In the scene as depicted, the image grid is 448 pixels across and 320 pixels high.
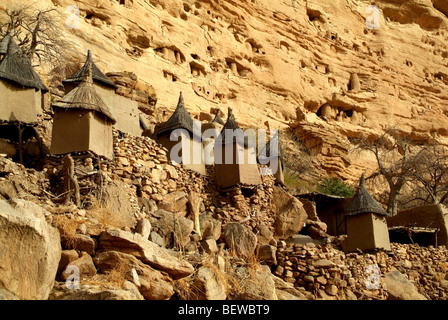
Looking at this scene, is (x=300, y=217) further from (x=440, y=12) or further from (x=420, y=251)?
(x=440, y=12)

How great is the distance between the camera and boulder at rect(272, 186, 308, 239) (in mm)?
13656

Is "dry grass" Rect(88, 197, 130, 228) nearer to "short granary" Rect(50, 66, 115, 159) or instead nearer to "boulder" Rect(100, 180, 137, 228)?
"boulder" Rect(100, 180, 137, 228)

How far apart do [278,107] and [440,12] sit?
20332mm

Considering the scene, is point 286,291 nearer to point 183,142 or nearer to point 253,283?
point 253,283

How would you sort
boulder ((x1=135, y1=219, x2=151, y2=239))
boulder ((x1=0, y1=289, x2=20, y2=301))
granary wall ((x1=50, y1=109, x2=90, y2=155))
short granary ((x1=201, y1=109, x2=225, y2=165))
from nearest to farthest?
boulder ((x1=0, y1=289, x2=20, y2=301))
boulder ((x1=135, y1=219, x2=151, y2=239))
granary wall ((x1=50, y1=109, x2=90, y2=155))
short granary ((x1=201, y1=109, x2=225, y2=165))

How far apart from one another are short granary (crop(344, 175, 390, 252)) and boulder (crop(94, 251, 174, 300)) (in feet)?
22.0

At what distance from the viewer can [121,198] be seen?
10070 millimetres

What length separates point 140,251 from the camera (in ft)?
25.1

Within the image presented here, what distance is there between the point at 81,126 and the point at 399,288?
795 centimetres

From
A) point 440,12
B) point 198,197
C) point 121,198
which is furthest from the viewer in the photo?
point 440,12

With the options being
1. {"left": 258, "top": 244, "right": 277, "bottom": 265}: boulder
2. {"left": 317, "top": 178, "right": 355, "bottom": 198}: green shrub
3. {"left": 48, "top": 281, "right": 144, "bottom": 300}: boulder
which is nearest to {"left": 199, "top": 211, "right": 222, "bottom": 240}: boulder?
{"left": 258, "top": 244, "right": 277, "bottom": 265}: boulder

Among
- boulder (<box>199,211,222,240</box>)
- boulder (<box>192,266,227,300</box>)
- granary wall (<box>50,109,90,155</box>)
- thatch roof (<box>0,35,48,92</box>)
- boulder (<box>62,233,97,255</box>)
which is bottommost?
boulder (<box>192,266,227,300</box>)

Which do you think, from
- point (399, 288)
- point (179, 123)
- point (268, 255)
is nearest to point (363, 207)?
point (399, 288)
